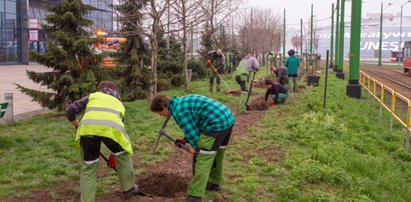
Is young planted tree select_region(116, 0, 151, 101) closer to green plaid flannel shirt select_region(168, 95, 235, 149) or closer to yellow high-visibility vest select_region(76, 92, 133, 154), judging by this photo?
yellow high-visibility vest select_region(76, 92, 133, 154)

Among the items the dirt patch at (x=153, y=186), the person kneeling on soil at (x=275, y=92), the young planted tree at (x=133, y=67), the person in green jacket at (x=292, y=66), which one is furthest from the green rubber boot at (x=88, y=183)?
the person in green jacket at (x=292, y=66)

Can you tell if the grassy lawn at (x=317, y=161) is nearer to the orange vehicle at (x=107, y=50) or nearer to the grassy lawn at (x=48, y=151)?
the grassy lawn at (x=48, y=151)

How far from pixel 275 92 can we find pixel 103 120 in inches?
366

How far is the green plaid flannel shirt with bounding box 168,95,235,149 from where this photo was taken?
5132 mm

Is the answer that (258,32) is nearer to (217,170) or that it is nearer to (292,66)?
(292,66)

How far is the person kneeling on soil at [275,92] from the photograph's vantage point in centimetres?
1346

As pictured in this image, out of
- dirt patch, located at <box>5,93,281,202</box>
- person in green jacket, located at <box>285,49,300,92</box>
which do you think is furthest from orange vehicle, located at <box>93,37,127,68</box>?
dirt patch, located at <box>5,93,281,202</box>

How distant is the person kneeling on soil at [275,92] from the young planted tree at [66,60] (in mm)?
4763

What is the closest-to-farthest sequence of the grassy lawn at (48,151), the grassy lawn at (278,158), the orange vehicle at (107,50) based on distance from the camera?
the grassy lawn at (278,158)
the grassy lawn at (48,151)
the orange vehicle at (107,50)

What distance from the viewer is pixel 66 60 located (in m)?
12.4

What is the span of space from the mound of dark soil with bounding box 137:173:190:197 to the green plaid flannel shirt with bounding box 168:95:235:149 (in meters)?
1.18

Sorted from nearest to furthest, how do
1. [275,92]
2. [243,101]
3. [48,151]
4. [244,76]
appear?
[48,151] → [243,101] → [244,76] → [275,92]

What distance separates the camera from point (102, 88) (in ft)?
18.2

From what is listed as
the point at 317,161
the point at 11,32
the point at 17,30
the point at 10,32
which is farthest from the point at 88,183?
the point at 17,30
